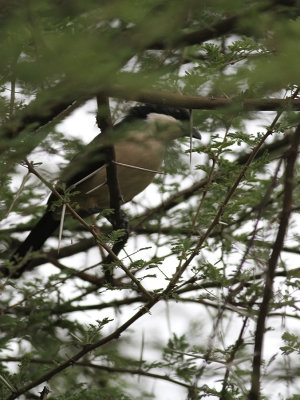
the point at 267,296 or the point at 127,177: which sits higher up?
the point at 127,177

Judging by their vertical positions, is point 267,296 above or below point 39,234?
below

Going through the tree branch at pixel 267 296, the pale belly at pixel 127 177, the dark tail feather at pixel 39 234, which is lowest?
the tree branch at pixel 267 296

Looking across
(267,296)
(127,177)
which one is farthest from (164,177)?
(267,296)

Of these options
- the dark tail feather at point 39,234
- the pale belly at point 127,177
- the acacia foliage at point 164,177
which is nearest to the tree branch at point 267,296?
the acacia foliage at point 164,177

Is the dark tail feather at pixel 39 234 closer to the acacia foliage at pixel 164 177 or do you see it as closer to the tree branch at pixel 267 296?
the acacia foliage at pixel 164 177

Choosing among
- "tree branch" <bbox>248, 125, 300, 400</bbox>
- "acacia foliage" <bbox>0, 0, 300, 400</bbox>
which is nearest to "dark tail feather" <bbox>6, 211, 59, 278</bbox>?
"acacia foliage" <bbox>0, 0, 300, 400</bbox>

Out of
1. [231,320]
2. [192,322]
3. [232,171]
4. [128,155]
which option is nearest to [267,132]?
[232,171]

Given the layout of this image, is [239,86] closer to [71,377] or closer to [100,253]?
[71,377]

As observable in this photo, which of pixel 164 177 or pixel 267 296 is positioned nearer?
pixel 267 296

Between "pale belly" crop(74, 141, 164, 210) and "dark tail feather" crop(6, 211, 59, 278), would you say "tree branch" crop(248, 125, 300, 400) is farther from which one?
"dark tail feather" crop(6, 211, 59, 278)

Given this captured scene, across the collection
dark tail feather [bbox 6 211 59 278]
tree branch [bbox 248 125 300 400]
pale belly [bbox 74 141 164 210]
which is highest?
pale belly [bbox 74 141 164 210]

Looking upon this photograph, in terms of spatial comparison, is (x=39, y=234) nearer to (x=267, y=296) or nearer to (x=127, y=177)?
(x=127, y=177)

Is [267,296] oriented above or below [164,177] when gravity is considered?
below

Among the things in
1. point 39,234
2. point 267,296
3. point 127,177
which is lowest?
point 267,296
